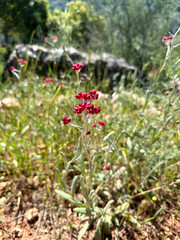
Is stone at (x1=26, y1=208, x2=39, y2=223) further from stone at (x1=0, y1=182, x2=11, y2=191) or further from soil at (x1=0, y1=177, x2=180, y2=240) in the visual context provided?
stone at (x1=0, y1=182, x2=11, y2=191)

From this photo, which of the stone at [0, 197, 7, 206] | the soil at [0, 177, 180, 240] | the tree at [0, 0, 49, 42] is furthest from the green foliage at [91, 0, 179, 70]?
the stone at [0, 197, 7, 206]

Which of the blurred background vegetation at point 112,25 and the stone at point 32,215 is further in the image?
the blurred background vegetation at point 112,25

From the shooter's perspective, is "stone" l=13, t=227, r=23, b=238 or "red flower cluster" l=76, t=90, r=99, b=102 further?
"stone" l=13, t=227, r=23, b=238

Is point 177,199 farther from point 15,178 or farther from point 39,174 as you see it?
point 15,178

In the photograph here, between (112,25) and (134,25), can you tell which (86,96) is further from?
(112,25)

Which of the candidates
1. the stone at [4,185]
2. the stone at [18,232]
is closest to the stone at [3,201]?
the stone at [4,185]

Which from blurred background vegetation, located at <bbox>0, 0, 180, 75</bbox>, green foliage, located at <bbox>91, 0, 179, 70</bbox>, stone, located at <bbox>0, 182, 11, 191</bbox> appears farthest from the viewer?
green foliage, located at <bbox>91, 0, 179, 70</bbox>

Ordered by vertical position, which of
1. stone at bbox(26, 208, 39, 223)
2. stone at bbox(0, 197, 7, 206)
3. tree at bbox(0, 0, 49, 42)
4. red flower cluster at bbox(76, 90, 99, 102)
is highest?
tree at bbox(0, 0, 49, 42)

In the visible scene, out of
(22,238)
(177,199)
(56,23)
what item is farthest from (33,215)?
(56,23)

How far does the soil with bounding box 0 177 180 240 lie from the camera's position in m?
1.28

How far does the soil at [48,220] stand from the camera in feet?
4.19

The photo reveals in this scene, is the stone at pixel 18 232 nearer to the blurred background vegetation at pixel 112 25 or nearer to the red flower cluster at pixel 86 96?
the red flower cluster at pixel 86 96

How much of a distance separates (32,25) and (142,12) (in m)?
2.82

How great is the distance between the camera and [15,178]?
5.31ft
